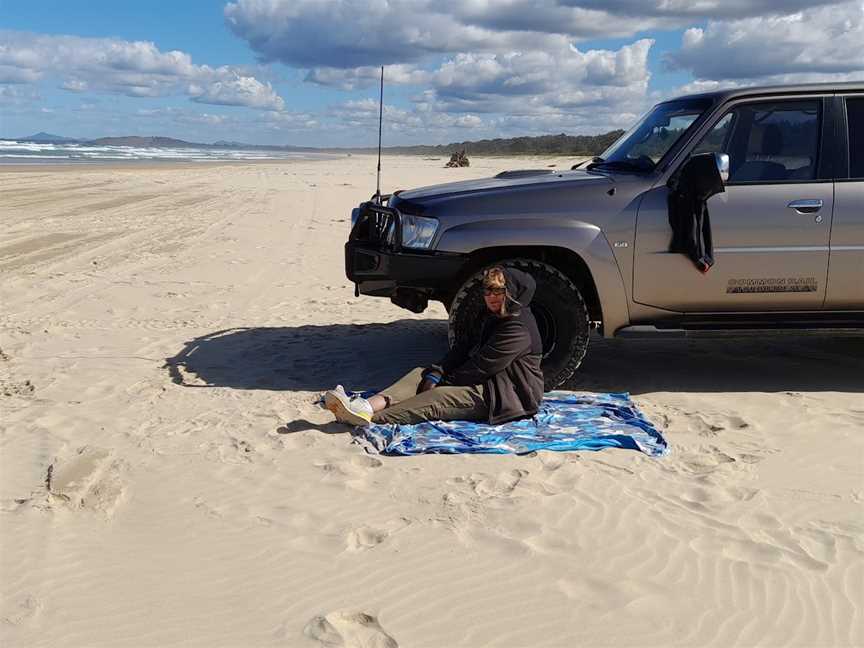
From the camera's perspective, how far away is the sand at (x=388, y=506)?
3.22 metres

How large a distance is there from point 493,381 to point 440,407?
0.37 m

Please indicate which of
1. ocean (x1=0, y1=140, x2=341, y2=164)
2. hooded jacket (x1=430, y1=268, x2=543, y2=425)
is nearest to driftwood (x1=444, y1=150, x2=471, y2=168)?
ocean (x1=0, y1=140, x2=341, y2=164)

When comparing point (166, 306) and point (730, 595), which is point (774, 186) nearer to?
point (730, 595)

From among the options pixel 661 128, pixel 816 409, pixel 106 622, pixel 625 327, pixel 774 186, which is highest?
pixel 661 128

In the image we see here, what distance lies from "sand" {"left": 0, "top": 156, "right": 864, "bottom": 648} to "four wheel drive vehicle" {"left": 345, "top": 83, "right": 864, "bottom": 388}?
702mm

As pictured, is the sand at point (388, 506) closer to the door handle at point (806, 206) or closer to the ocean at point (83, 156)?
the door handle at point (806, 206)

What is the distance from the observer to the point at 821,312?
18.8 ft

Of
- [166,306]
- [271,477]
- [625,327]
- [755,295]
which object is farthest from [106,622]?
[166,306]

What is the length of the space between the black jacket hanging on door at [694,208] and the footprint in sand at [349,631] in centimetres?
335

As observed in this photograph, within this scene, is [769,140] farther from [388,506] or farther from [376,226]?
[388,506]

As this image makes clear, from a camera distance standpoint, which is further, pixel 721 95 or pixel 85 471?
pixel 721 95

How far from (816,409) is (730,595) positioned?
8.84 feet

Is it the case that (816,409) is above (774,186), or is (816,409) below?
below

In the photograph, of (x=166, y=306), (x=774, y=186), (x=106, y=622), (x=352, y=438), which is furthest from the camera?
(x=166, y=306)
